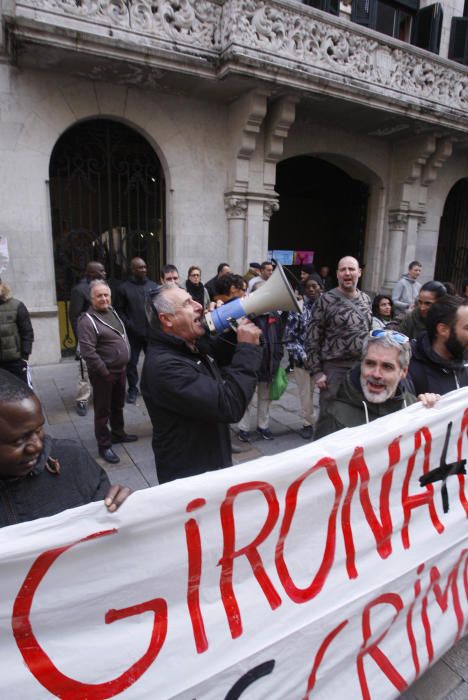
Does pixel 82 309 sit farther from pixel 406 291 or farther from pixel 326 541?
pixel 406 291

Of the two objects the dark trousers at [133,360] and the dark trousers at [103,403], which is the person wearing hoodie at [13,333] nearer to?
the dark trousers at [103,403]

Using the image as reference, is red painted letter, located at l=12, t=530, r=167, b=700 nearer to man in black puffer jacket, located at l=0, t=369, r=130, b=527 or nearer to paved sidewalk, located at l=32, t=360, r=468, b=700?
man in black puffer jacket, located at l=0, t=369, r=130, b=527

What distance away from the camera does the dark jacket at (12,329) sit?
4469 mm

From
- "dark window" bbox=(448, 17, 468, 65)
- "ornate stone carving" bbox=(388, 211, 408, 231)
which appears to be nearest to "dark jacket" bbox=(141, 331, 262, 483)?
"ornate stone carving" bbox=(388, 211, 408, 231)

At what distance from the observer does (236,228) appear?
8.22 metres

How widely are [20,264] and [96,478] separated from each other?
6185 millimetres

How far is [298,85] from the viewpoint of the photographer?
720 centimetres

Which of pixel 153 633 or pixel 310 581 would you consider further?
pixel 310 581

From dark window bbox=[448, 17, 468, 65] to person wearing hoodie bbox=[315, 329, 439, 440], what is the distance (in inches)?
451

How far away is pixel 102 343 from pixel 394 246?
8515 mm

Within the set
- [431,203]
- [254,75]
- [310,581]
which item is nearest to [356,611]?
[310,581]

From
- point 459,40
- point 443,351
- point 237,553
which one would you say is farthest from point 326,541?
point 459,40

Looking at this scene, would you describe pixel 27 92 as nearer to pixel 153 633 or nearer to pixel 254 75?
pixel 254 75

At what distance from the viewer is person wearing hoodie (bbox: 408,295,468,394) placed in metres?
2.45
